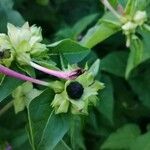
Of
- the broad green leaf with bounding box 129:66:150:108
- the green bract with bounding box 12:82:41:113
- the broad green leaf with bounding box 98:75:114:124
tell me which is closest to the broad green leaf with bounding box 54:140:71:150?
the green bract with bounding box 12:82:41:113

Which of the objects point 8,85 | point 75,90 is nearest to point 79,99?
point 75,90

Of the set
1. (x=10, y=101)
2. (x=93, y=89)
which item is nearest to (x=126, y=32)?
(x=93, y=89)

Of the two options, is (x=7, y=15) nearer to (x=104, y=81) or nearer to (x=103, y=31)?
(x=103, y=31)

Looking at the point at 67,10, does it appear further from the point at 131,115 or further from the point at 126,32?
the point at 126,32

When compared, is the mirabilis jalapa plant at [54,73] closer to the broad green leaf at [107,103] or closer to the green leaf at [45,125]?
the green leaf at [45,125]

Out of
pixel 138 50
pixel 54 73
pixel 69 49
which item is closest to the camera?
pixel 54 73

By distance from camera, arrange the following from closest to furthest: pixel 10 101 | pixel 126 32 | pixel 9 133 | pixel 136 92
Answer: pixel 126 32
pixel 10 101
pixel 9 133
pixel 136 92

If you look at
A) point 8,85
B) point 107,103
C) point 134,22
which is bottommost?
point 107,103

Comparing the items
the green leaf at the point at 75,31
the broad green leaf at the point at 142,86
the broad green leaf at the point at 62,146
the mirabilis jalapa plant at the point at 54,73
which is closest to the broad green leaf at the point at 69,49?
the mirabilis jalapa plant at the point at 54,73
